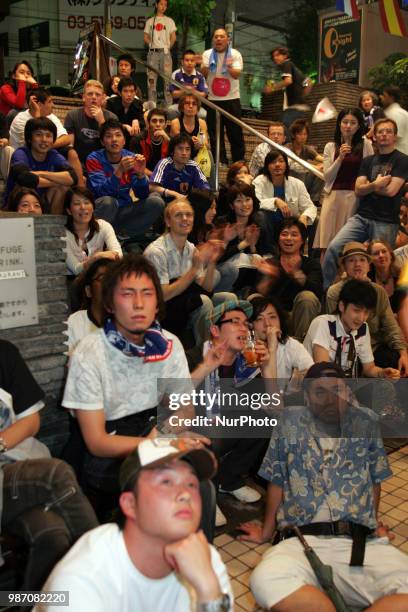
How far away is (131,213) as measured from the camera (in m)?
5.02

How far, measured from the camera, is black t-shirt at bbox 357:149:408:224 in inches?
198

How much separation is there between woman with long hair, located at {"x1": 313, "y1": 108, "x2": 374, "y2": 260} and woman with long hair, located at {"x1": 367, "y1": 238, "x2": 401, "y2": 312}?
0.81 meters

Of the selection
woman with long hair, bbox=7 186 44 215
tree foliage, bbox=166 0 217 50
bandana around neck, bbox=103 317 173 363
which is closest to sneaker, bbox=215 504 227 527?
bandana around neck, bbox=103 317 173 363

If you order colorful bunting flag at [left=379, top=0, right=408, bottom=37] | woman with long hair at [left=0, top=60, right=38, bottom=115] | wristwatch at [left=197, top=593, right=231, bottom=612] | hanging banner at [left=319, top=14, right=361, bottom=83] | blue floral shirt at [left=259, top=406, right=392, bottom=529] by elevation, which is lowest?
blue floral shirt at [left=259, top=406, right=392, bottom=529]

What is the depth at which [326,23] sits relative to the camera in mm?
12469

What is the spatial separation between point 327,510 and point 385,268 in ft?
8.33

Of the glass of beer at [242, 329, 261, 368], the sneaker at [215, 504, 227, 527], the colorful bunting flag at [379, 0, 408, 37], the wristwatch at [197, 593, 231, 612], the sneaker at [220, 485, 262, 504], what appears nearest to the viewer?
the wristwatch at [197, 593, 231, 612]

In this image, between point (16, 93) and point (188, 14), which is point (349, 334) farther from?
point (188, 14)

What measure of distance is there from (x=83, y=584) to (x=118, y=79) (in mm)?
6584

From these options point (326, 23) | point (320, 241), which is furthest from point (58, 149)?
point (326, 23)

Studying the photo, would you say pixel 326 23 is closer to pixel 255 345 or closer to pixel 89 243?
pixel 89 243

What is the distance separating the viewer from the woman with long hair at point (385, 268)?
183 inches

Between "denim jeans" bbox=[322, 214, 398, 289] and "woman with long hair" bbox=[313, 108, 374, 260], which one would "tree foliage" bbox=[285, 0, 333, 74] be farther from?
"denim jeans" bbox=[322, 214, 398, 289]

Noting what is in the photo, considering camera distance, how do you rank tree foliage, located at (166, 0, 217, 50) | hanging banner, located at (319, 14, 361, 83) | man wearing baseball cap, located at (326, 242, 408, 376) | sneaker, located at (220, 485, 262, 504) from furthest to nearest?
hanging banner, located at (319, 14, 361, 83) < tree foliage, located at (166, 0, 217, 50) < man wearing baseball cap, located at (326, 242, 408, 376) < sneaker, located at (220, 485, 262, 504)
